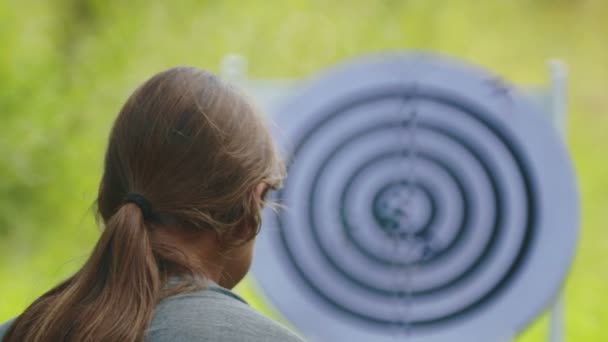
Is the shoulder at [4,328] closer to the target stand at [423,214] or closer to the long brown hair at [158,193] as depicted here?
the long brown hair at [158,193]

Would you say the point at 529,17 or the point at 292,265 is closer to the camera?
the point at 292,265

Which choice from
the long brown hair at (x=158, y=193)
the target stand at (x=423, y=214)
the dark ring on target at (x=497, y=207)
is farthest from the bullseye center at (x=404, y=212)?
the long brown hair at (x=158, y=193)

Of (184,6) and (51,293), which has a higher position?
(184,6)

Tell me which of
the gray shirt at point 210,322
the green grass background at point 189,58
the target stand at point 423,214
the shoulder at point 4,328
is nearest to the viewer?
the gray shirt at point 210,322

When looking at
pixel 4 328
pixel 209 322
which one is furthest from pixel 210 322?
pixel 4 328

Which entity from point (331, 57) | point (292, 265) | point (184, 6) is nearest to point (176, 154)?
point (292, 265)

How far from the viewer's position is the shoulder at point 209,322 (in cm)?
96

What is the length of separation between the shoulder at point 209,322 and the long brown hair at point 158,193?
0.02 metres

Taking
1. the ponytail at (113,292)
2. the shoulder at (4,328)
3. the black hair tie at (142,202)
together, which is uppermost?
the black hair tie at (142,202)

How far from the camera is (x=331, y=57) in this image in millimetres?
5543

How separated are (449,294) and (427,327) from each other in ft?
0.28

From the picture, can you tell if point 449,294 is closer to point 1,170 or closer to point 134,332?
point 134,332

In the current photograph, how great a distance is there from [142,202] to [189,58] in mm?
4672

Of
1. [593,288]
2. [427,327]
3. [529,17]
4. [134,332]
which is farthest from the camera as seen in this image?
[529,17]
